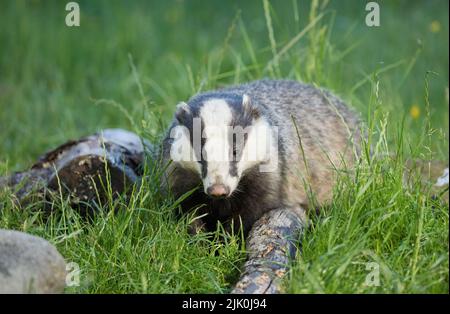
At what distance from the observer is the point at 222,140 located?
3.72 metres

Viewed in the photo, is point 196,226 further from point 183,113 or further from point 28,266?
point 28,266

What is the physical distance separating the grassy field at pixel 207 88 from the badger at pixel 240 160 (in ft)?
0.58

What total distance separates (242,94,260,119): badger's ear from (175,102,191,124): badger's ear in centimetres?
28

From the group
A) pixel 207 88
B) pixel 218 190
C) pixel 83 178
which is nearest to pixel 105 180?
pixel 83 178

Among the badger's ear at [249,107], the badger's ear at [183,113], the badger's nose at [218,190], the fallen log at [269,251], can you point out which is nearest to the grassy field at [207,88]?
the fallen log at [269,251]

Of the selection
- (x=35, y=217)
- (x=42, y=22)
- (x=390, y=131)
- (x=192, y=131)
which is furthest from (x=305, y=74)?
(x=42, y=22)

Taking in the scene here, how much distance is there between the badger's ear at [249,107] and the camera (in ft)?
13.0

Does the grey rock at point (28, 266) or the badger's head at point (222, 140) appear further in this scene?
the badger's head at point (222, 140)

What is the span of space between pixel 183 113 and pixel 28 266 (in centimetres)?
121

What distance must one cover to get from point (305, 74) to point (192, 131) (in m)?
2.11

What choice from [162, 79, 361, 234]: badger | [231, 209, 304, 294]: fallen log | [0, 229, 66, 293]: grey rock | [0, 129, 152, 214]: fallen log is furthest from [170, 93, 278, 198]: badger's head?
[0, 229, 66, 293]: grey rock

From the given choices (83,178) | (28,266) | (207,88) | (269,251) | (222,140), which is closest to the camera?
(28,266)

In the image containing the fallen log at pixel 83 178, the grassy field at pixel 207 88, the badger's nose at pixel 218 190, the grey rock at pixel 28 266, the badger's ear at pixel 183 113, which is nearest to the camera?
the grey rock at pixel 28 266

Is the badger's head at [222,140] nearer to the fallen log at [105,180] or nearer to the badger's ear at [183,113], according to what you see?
the badger's ear at [183,113]
